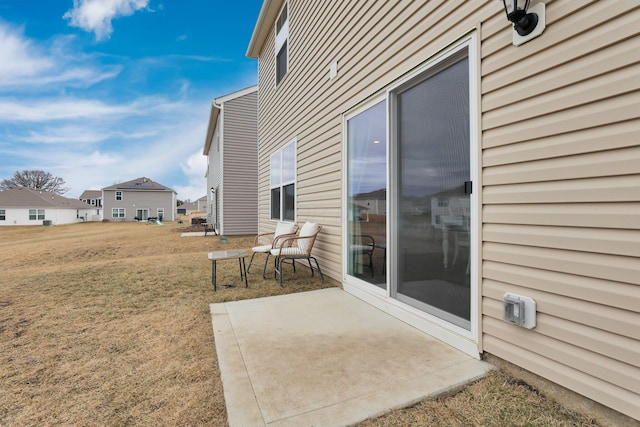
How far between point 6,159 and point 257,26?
183 feet

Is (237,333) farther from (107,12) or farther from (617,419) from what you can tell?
(107,12)

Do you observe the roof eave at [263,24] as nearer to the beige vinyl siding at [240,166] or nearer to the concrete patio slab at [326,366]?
the beige vinyl siding at [240,166]

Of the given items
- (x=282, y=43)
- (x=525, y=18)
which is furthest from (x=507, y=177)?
(x=282, y=43)

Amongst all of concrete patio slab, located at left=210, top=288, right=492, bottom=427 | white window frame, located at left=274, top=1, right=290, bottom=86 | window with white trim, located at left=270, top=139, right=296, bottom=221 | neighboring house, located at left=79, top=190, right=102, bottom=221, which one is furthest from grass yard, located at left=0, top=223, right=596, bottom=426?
neighboring house, located at left=79, top=190, right=102, bottom=221

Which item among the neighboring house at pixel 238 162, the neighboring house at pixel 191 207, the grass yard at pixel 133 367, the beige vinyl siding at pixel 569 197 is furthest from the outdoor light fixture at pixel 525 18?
the neighboring house at pixel 191 207

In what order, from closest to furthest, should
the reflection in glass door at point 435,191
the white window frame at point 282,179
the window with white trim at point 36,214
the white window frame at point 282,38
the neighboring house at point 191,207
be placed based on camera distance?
the reflection in glass door at point 435,191, the white window frame at point 282,179, the white window frame at point 282,38, the window with white trim at point 36,214, the neighboring house at point 191,207

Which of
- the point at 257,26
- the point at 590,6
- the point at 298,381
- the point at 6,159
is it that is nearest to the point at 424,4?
the point at 590,6

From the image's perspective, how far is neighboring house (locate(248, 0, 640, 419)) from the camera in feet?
4.66

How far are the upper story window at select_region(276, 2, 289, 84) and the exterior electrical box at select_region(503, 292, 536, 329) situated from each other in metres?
5.84

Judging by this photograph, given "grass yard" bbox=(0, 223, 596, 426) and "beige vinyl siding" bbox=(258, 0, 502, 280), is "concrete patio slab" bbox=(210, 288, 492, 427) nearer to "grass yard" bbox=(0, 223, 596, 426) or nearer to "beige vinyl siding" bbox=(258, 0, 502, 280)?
"grass yard" bbox=(0, 223, 596, 426)

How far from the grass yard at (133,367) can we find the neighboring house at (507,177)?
388mm

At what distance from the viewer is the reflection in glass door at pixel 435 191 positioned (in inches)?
88.7

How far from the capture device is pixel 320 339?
245cm

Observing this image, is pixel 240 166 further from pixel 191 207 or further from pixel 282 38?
pixel 191 207
